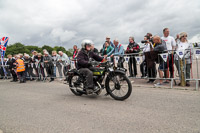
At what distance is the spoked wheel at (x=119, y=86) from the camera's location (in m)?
4.29

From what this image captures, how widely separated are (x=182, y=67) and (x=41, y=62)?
8.56m

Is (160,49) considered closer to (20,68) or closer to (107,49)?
(107,49)

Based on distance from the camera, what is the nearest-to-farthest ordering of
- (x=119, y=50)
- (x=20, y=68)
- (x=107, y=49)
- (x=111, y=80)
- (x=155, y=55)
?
1. (x=111, y=80)
2. (x=155, y=55)
3. (x=119, y=50)
4. (x=107, y=49)
5. (x=20, y=68)

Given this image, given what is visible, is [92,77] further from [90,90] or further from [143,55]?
[143,55]

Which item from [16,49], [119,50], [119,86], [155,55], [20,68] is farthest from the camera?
[16,49]

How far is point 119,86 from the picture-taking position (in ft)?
14.8

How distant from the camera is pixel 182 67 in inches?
221

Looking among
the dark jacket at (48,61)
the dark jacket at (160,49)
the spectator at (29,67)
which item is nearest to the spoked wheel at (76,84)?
the dark jacket at (160,49)

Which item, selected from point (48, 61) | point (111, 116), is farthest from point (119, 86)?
point (48, 61)

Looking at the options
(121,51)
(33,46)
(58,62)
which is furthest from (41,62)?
(33,46)

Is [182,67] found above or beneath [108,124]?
above

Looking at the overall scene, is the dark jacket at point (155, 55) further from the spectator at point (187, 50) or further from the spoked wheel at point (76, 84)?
the spoked wheel at point (76, 84)

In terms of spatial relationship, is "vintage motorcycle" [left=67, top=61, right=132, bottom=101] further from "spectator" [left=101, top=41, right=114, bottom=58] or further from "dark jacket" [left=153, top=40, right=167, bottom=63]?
"spectator" [left=101, top=41, right=114, bottom=58]

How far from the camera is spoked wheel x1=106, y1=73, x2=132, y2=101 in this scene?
4.29 m
